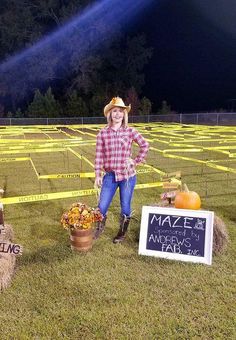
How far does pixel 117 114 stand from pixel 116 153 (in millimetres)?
Answer: 484

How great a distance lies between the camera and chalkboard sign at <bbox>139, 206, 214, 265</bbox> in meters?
4.45

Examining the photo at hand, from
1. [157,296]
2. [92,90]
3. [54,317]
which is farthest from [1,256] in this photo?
[92,90]

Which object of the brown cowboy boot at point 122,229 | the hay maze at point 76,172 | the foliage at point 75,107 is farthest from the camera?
the foliage at point 75,107

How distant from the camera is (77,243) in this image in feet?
15.6

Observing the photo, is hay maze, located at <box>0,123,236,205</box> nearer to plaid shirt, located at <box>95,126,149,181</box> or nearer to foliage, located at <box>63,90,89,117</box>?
plaid shirt, located at <box>95,126,149,181</box>

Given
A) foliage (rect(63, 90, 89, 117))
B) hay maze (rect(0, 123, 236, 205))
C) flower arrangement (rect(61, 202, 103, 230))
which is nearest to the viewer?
flower arrangement (rect(61, 202, 103, 230))

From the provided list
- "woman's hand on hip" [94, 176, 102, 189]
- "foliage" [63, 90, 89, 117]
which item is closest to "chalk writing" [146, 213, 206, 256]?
"woman's hand on hip" [94, 176, 102, 189]

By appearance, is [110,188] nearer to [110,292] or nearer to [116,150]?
A: [116,150]

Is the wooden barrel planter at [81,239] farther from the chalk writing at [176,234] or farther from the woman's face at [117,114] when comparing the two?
the woman's face at [117,114]

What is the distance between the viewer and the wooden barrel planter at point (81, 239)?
4.68m

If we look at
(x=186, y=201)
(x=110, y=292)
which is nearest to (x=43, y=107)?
(x=186, y=201)

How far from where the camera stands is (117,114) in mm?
4645

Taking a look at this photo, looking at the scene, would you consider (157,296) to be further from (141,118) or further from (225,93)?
(225,93)

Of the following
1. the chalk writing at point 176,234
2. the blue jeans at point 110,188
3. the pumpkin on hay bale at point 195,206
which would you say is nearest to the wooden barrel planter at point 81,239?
the blue jeans at point 110,188
